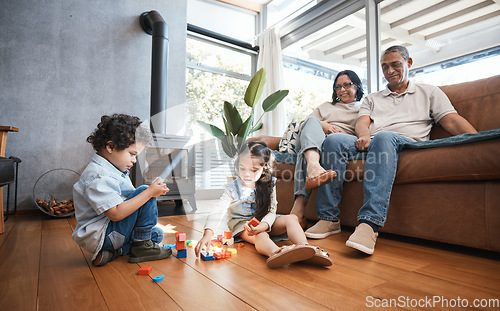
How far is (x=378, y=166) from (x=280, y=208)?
907mm

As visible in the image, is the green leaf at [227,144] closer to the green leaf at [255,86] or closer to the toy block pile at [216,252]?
the green leaf at [255,86]

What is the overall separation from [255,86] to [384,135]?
2093 millimetres

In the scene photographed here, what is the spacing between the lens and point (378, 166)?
1.34 m

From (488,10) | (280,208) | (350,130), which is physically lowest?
(280,208)

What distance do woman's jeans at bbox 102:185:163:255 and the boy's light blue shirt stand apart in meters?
0.03

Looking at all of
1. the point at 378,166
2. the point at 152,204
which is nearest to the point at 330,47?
the point at 378,166

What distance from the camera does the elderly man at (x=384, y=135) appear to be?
1.32m

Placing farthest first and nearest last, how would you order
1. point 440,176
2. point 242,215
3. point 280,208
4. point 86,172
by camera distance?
1. point 280,208
2. point 242,215
3. point 440,176
4. point 86,172

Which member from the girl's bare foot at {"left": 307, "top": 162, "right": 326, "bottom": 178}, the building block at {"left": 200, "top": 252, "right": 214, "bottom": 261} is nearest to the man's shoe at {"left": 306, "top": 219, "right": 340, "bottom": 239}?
the girl's bare foot at {"left": 307, "top": 162, "right": 326, "bottom": 178}

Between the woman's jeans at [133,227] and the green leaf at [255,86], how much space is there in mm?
2392

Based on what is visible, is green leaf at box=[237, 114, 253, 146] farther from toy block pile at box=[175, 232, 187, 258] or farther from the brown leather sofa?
toy block pile at box=[175, 232, 187, 258]

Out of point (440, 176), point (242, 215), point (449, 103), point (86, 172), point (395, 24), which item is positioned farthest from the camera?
point (395, 24)

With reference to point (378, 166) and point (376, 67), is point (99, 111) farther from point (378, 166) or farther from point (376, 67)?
point (376, 67)

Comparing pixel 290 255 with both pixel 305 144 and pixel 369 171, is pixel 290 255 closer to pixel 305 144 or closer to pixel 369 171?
pixel 369 171
